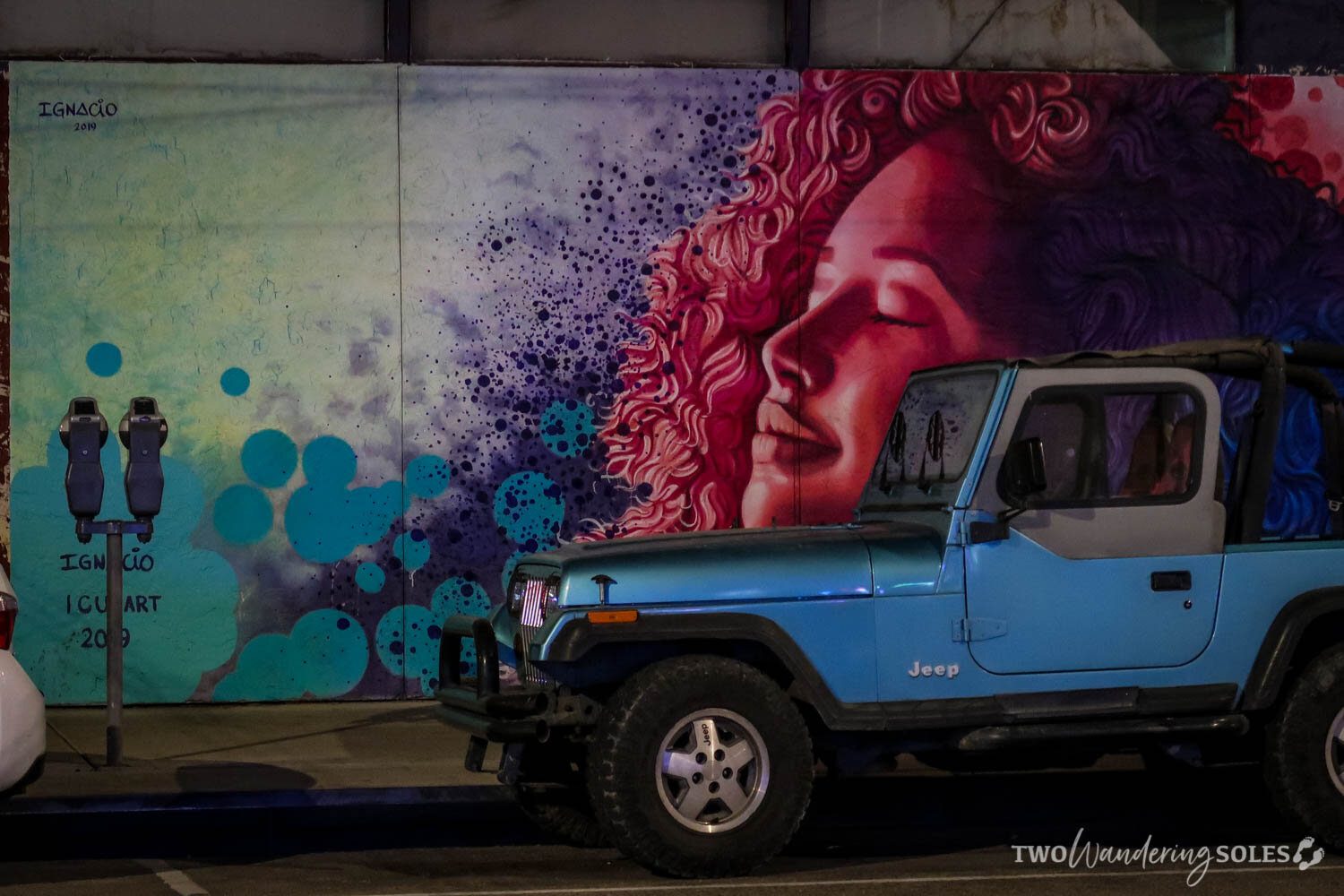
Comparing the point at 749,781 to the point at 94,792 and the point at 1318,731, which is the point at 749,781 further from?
the point at 94,792

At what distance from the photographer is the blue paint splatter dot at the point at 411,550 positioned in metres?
12.2

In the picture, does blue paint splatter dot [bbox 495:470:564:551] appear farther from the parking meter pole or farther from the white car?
the white car

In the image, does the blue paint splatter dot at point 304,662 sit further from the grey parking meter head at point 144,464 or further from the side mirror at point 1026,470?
the side mirror at point 1026,470

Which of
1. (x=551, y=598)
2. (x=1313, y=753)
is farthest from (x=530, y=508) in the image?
(x=1313, y=753)

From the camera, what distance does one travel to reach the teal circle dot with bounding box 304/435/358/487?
1218 cm

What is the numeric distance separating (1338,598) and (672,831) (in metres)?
2.91

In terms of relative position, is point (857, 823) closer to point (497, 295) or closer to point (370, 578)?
point (370, 578)

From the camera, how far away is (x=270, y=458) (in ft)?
39.9

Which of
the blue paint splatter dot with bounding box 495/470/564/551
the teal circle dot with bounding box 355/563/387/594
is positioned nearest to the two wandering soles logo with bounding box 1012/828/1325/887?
the blue paint splatter dot with bounding box 495/470/564/551

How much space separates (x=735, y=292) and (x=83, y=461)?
4421 mm

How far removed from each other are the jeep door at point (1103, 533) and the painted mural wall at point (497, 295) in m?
4.54

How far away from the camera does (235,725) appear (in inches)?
447

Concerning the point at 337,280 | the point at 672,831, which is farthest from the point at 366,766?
the point at 337,280

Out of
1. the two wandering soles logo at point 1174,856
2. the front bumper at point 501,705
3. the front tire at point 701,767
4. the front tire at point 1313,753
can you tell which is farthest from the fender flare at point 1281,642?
the front bumper at point 501,705
